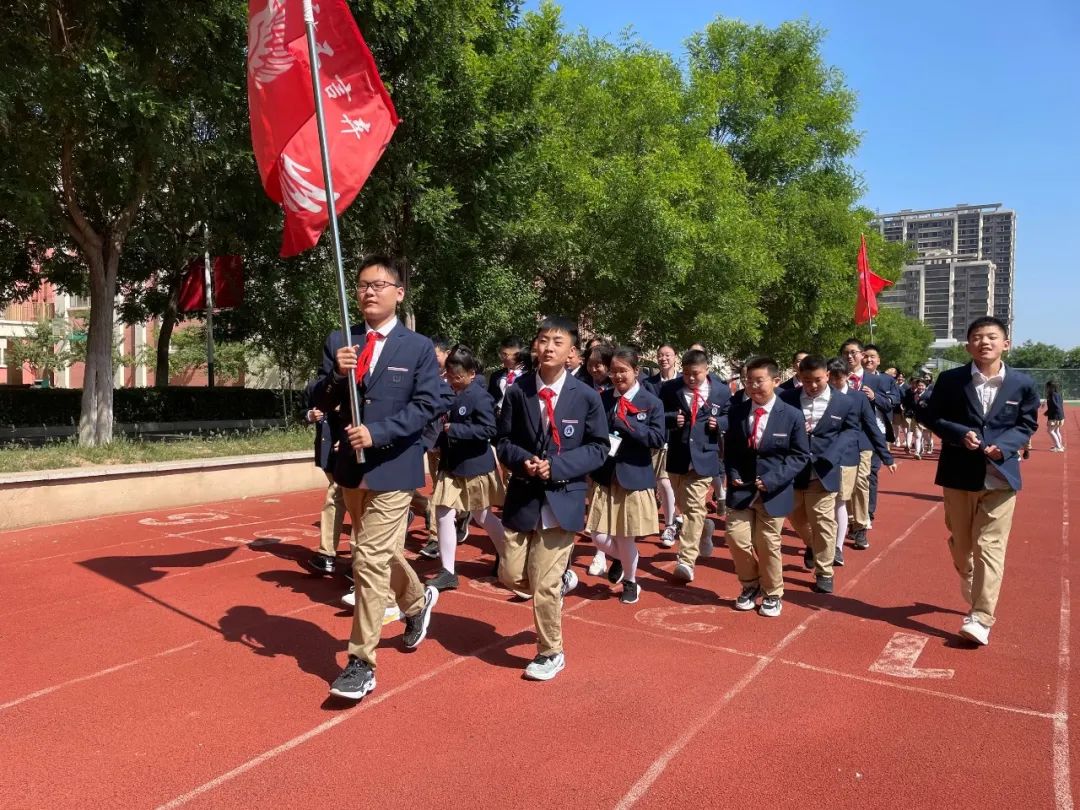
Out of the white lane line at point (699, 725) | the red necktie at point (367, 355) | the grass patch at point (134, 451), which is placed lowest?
the white lane line at point (699, 725)

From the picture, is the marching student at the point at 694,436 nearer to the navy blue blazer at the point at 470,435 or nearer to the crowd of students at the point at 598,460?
the crowd of students at the point at 598,460

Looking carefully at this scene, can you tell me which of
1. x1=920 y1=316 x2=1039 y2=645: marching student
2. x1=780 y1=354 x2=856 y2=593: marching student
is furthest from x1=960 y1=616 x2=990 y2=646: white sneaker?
x1=780 y1=354 x2=856 y2=593: marching student

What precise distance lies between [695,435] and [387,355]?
12.2ft

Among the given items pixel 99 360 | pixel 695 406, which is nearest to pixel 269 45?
pixel 695 406

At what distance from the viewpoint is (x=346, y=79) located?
17.8 ft

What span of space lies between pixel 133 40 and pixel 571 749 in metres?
11.1

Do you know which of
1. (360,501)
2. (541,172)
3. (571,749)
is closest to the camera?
(571,749)

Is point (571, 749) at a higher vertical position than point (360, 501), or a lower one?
lower

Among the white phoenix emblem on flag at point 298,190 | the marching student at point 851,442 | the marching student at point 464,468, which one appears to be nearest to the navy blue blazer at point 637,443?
the marching student at point 464,468

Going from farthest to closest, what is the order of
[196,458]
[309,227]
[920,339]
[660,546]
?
[920,339] → [196,458] → [660,546] → [309,227]

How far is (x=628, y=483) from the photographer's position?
5.99m

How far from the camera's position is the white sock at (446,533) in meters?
6.26

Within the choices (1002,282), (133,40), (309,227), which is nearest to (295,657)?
(309,227)

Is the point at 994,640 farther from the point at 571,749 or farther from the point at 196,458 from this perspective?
the point at 196,458
